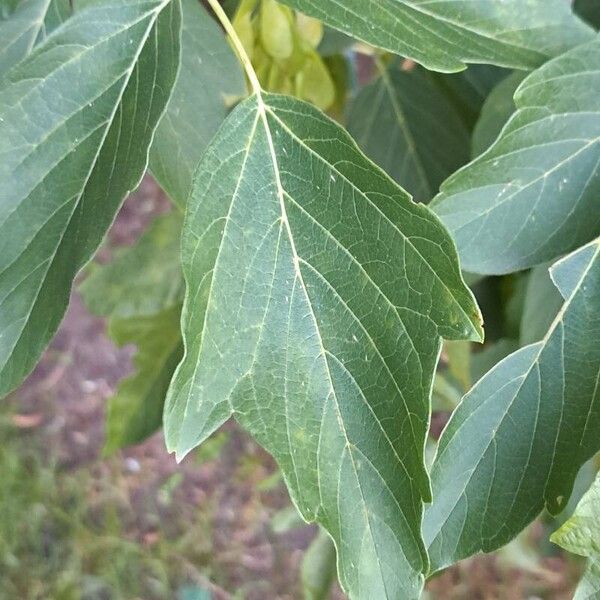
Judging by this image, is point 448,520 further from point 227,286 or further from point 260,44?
point 260,44

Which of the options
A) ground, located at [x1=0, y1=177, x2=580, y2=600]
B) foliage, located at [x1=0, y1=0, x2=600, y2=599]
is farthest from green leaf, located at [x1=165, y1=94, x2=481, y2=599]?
ground, located at [x1=0, y1=177, x2=580, y2=600]

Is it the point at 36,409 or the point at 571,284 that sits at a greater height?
the point at 571,284

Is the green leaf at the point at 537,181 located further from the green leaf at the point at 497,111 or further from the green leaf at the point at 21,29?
the green leaf at the point at 21,29

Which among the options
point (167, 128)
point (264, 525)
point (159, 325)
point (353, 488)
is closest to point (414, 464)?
point (353, 488)

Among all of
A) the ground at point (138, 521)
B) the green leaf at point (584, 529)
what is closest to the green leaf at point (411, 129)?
the green leaf at point (584, 529)

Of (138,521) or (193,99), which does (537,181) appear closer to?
(193,99)

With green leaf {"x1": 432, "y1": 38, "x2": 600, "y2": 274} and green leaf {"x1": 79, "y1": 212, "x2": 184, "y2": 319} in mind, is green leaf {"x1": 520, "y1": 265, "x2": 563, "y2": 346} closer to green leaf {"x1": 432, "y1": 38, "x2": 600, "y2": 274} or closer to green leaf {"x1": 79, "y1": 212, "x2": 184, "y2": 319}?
green leaf {"x1": 432, "y1": 38, "x2": 600, "y2": 274}

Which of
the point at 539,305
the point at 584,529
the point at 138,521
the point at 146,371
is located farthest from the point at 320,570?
the point at 138,521
